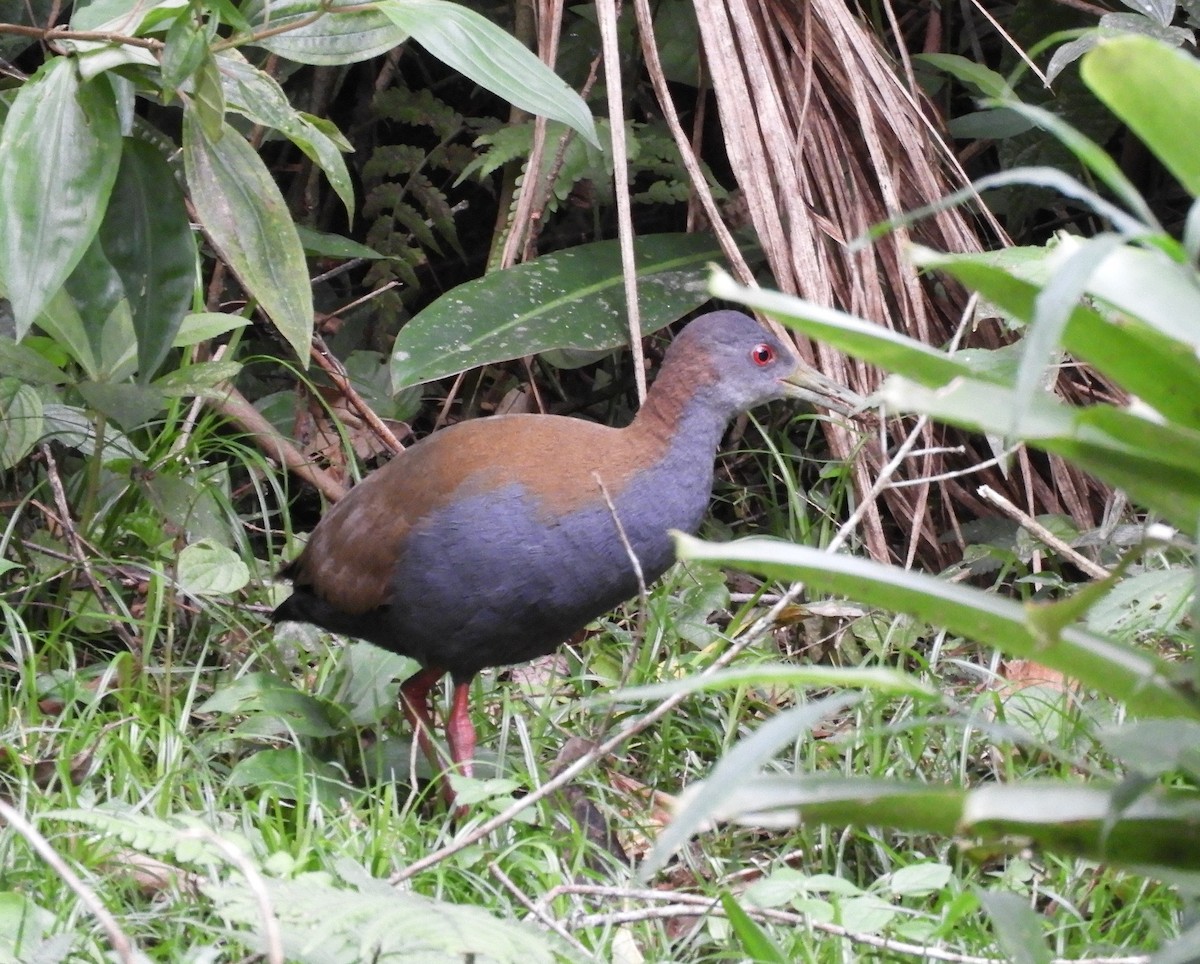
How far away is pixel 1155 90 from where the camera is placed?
118cm

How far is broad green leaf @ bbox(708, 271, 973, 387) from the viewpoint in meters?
1.18

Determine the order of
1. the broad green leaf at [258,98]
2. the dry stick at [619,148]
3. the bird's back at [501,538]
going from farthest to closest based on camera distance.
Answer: the dry stick at [619,148]
the bird's back at [501,538]
the broad green leaf at [258,98]

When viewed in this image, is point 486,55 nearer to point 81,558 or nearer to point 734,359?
point 734,359

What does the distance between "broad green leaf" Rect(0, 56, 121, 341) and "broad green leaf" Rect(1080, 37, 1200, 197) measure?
198cm

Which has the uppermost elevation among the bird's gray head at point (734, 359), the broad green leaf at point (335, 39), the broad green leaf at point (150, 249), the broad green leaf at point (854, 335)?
the broad green leaf at point (335, 39)

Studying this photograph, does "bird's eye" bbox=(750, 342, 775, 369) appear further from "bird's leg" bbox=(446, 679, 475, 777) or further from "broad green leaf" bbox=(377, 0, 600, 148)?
"bird's leg" bbox=(446, 679, 475, 777)

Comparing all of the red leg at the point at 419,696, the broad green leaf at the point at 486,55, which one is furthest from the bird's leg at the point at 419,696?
the broad green leaf at the point at 486,55

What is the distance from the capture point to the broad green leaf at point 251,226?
9.57ft

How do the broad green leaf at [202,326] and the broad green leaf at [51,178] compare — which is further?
the broad green leaf at [202,326]

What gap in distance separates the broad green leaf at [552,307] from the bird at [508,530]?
2.41ft

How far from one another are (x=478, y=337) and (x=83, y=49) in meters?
1.53

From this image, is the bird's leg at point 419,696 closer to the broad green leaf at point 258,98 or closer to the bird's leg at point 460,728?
the bird's leg at point 460,728

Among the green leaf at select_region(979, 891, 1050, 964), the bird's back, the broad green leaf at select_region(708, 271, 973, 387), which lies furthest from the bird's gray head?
the broad green leaf at select_region(708, 271, 973, 387)

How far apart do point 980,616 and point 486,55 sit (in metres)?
1.91
